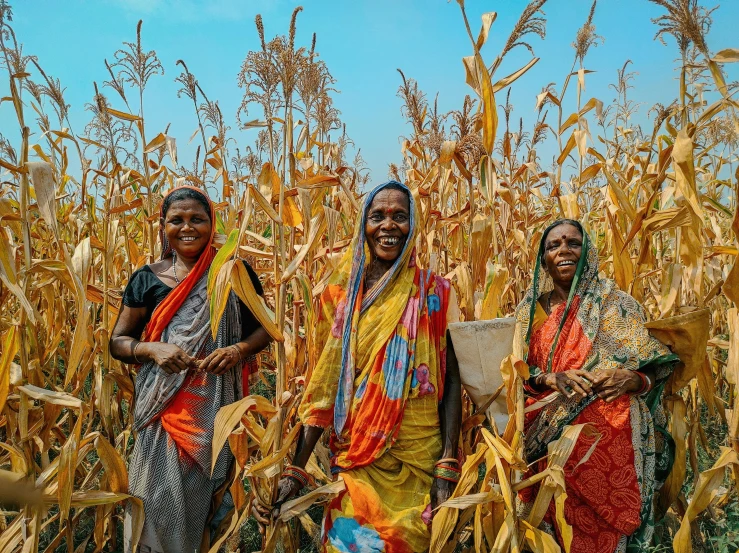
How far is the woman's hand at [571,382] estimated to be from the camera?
6.51 feet

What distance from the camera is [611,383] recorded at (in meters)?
2.03

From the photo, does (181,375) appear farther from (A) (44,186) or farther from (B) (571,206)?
(B) (571,206)

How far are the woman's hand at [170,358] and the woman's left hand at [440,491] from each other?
3.44ft

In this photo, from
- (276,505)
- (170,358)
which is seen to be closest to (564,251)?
(276,505)

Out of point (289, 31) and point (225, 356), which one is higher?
point (289, 31)

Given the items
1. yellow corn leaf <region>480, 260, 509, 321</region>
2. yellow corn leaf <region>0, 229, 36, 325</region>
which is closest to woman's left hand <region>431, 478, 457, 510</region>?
yellow corn leaf <region>480, 260, 509, 321</region>

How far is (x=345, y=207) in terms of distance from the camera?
11.2 ft

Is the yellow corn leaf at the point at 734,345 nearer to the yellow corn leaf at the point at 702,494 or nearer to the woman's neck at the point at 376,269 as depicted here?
the yellow corn leaf at the point at 702,494

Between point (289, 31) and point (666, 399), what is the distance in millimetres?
2124

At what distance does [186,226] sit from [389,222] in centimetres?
85

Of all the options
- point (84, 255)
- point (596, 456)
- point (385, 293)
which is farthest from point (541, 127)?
point (84, 255)

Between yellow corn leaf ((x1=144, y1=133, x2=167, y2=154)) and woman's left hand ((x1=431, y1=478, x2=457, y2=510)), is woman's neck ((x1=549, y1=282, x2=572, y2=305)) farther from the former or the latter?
yellow corn leaf ((x1=144, y1=133, x2=167, y2=154))

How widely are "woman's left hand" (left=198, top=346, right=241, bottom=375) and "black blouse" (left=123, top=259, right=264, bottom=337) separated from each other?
0.18 m

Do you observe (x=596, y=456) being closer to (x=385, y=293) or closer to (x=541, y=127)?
(x=385, y=293)
